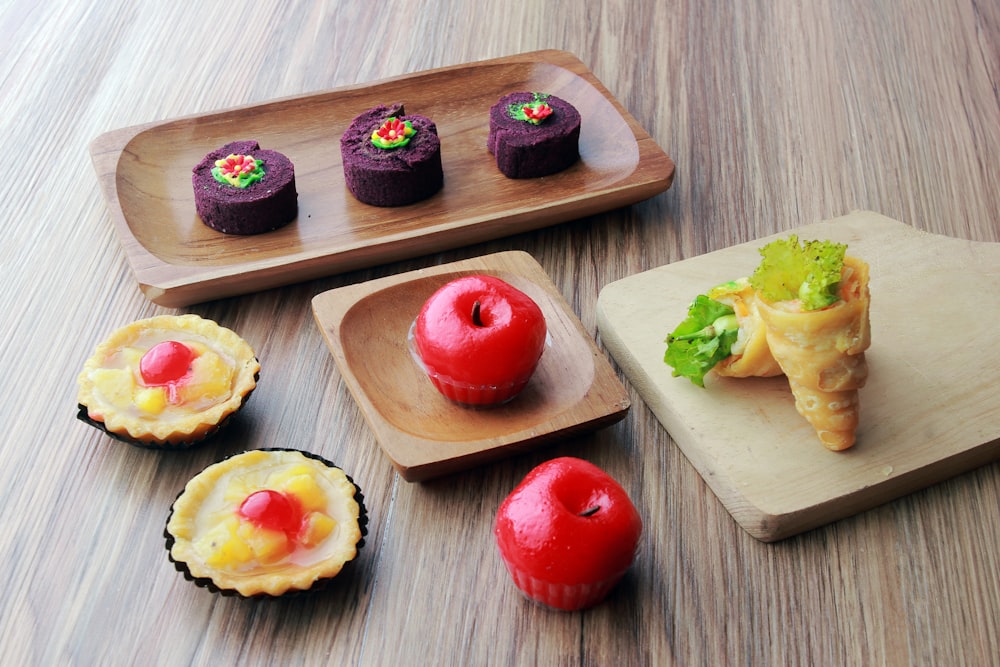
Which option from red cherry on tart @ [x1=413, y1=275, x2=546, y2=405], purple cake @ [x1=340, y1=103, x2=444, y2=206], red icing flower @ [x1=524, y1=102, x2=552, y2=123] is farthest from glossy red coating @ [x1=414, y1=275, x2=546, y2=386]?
red icing flower @ [x1=524, y1=102, x2=552, y2=123]

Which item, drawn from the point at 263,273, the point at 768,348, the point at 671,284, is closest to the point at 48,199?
the point at 263,273

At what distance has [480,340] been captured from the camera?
4.40 ft

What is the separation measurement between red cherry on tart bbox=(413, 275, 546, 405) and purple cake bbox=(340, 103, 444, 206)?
0.45 meters

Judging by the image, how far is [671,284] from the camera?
159 centimetres

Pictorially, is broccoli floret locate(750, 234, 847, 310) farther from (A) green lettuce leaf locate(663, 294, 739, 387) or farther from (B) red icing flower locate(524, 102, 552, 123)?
(B) red icing flower locate(524, 102, 552, 123)

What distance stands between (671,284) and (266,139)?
2.97 ft

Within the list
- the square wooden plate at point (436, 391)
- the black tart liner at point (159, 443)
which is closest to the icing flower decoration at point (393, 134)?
the square wooden plate at point (436, 391)

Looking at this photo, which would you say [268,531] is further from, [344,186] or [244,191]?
[344,186]

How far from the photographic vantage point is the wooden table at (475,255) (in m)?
1.22

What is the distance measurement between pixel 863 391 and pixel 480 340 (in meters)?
0.59

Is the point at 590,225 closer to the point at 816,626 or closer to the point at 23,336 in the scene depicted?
the point at 816,626

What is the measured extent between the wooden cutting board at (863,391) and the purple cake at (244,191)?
63cm

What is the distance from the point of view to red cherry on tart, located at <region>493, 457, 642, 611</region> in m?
1.14

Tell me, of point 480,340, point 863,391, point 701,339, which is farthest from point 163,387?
point 863,391
